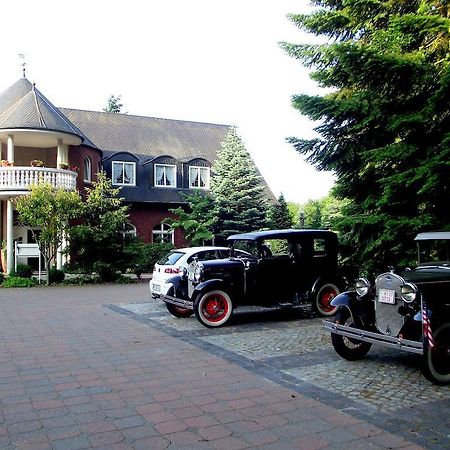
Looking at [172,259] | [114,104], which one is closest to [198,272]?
[172,259]

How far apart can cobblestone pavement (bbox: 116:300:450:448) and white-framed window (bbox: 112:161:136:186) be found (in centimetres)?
2034

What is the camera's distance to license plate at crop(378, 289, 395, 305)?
6617 millimetres

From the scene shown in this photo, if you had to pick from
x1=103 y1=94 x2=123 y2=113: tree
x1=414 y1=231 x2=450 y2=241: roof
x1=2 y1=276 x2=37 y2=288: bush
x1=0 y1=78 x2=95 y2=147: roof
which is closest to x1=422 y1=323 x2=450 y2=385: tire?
x1=414 y1=231 x2=450 y2=241: roof

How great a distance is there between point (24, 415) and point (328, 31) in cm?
1082

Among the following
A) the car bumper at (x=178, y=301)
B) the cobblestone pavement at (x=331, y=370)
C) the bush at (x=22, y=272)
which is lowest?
the cobblestone pavement at (x=331, y=370)

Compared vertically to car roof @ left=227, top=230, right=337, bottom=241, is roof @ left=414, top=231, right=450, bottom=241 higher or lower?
lower

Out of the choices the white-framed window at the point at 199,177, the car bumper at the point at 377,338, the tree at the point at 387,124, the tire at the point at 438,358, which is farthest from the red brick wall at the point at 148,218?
the tire at the point at 438,358

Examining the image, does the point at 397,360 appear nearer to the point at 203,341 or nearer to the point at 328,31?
the point at 203,341

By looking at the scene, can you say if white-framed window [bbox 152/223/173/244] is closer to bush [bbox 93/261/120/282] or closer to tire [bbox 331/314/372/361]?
bush [bbox 93/261/120/282]

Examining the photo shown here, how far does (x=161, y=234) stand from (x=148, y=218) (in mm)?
1296

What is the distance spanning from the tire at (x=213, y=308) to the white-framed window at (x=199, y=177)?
22197mm

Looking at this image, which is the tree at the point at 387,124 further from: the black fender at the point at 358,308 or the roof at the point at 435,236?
the black fender at the point at 358,308

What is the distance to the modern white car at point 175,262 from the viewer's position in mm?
12695

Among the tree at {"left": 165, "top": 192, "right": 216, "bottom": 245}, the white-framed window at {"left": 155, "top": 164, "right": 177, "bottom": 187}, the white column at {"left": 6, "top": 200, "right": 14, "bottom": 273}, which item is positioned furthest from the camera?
the white-framed window at {"left": 155, "top": 164, "right": 177, "bottom": 187}
